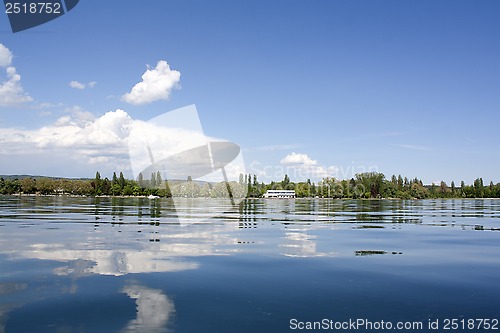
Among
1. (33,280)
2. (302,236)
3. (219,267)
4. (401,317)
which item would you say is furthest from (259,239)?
(401,317)

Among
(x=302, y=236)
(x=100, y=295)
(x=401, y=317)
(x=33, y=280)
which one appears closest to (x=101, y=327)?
(x=100, y=295)

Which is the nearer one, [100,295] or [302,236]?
[100,295]

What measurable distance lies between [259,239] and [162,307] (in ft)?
71.3

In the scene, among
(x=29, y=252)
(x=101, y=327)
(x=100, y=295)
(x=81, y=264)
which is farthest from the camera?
(x=29, y=252)

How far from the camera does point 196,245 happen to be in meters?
33.2

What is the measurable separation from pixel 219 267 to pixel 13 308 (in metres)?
10.5

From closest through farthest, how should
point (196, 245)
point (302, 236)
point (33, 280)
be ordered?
1. point (33, 280)
2. point (196, 245)
3. point (302, 236)

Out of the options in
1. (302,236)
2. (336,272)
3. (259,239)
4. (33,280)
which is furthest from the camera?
(302,236)

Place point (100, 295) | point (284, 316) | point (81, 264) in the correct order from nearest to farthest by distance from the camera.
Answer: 1. point (284, 316)
2. point (100, 295)
3. point (81, 264)

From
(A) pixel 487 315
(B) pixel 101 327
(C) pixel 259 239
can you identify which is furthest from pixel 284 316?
(C) pixel 259 239

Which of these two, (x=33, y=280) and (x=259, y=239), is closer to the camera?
(x=33, y=280)

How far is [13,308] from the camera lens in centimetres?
1545

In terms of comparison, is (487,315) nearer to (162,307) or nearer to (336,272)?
(336,272)

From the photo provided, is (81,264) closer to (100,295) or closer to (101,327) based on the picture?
(100,295)
